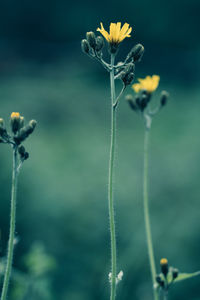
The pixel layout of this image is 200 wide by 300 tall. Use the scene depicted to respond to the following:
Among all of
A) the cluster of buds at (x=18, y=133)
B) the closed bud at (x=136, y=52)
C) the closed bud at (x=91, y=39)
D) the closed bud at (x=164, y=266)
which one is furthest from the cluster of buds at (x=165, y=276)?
the closed bud at (x=91, y=39)

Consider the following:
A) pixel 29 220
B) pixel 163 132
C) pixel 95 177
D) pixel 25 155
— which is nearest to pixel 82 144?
pixel 95 177

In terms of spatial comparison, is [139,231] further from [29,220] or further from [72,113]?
[72,113]

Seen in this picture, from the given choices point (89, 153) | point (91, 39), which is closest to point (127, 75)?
point (91, 39)

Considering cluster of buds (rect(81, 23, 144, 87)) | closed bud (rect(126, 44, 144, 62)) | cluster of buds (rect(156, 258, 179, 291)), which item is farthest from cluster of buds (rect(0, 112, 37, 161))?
cluster of buds (rect(156, 258, 179, 291))

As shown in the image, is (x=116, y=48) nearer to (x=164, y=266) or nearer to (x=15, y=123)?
(x=15, y=123)

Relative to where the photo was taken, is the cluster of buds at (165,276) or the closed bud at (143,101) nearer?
the cluster of buds at (165,276)

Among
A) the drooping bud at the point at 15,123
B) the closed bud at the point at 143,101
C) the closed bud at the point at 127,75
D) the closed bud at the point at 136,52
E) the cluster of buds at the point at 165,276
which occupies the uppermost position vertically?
the closed bud at the point at 136,52

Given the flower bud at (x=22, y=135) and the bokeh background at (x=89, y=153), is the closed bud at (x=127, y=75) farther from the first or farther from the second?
the bokeh background at (x=89, y=153)

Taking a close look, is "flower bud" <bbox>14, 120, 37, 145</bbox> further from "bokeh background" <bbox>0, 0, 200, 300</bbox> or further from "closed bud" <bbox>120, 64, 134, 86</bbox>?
"bokeh background" <bbox>0, 0, 200, 300</bbox>
